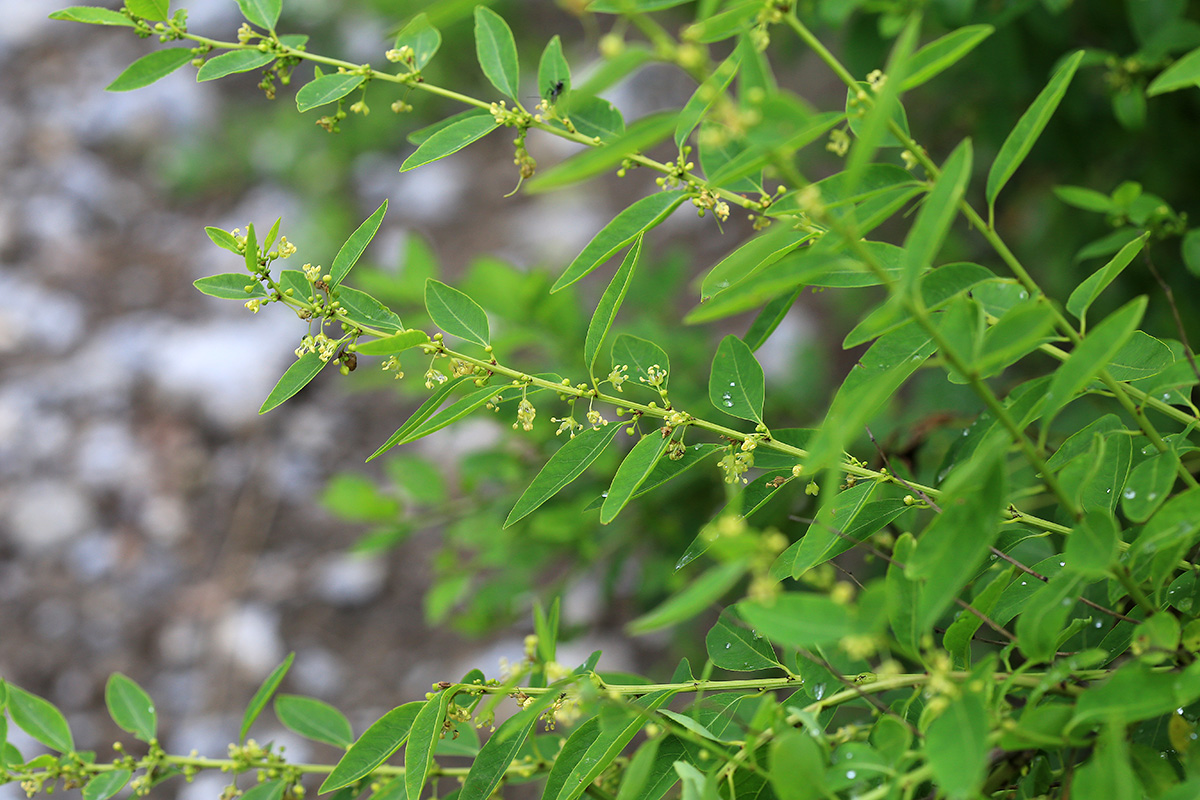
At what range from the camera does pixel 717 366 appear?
25.9 inches

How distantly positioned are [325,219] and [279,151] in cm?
48

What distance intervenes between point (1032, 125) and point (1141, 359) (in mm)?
187

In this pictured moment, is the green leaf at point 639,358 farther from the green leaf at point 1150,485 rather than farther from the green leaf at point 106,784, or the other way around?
the green leaf at point 106,784

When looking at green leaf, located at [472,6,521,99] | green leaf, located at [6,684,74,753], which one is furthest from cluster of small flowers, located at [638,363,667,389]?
green leaf, located at [6,684,74,753]

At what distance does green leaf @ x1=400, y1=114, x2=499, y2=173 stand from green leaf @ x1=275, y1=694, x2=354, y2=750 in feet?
1.56

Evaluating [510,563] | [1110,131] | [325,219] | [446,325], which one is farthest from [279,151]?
[446,325]

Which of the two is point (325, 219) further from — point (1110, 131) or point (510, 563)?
point (1110, 131)

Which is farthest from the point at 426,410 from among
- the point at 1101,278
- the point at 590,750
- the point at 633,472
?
the point at 1101,278

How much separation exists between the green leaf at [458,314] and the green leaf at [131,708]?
0.46 meters

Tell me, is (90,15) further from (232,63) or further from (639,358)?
(639,358)

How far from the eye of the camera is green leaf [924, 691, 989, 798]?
1.25ft

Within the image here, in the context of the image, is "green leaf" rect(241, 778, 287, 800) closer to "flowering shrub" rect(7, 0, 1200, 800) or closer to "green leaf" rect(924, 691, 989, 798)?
"flowering shrub" rect(7, 0, 1200, 800)

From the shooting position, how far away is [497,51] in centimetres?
66

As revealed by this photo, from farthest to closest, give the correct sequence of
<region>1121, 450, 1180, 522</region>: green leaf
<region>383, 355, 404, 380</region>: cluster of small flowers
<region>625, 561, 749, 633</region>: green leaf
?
<region>383, 355, 404, 380</region>: cluster of small flowers → <region>1121, 450, 1180, 522</region>: green leaf → <region>625, 561, 749, 633</region>: green leaf
